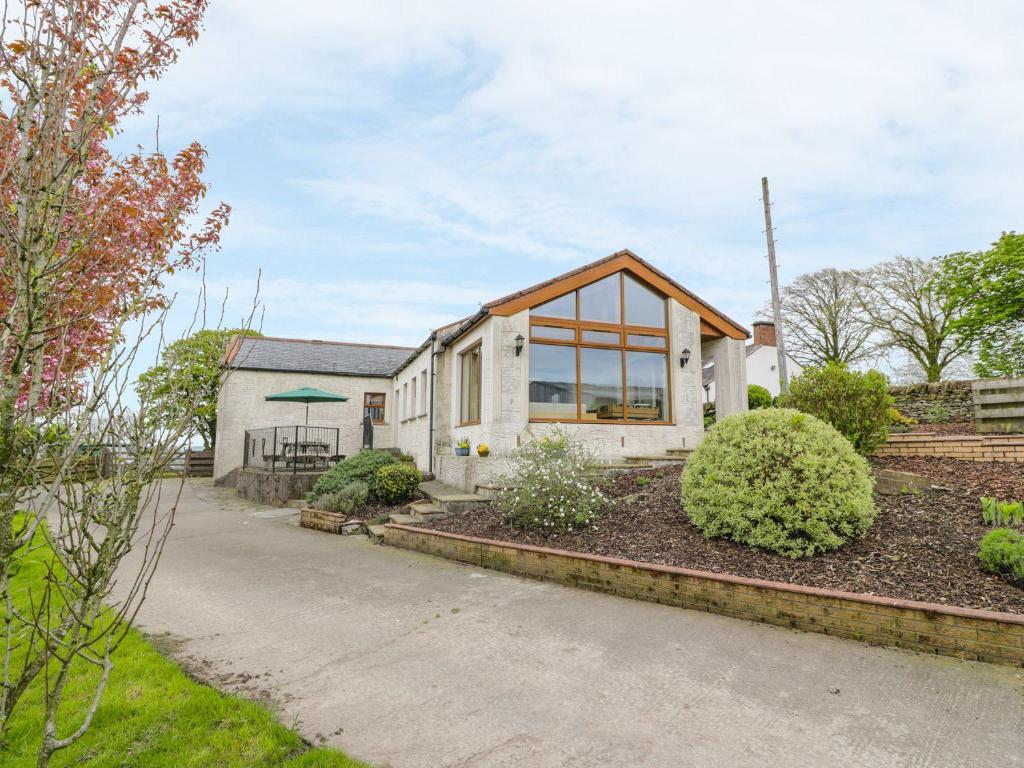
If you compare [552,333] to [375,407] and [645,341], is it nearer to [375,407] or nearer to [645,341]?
[645,341]

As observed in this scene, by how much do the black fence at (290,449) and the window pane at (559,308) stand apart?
667 cm

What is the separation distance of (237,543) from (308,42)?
7.23 meters

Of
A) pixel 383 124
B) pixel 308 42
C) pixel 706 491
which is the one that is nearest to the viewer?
pixel 706 491

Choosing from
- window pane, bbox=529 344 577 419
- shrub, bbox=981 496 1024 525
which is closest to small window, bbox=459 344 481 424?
window pane, bbox=529 344 577 419

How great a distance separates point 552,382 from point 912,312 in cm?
2098

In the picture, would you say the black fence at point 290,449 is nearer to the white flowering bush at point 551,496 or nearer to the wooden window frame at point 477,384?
the wooden window frame at point 477,384

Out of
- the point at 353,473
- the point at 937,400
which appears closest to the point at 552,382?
the point at 353,473

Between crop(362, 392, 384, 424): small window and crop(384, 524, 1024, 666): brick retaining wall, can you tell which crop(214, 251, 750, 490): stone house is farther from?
crop(362, 392, 384, 424): small window

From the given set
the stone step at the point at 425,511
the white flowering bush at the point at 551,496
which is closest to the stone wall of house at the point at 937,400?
the white flowering bush at the point at 551,496

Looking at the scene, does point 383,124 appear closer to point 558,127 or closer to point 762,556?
point 558,127

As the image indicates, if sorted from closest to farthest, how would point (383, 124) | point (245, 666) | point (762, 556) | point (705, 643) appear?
point (245, 666) → point (705, 643) → point (762, 556) → point (383, 124)

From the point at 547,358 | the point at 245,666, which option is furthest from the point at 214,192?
the point at 547,358

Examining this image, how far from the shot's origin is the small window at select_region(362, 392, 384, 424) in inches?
818

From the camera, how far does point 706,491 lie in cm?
616
